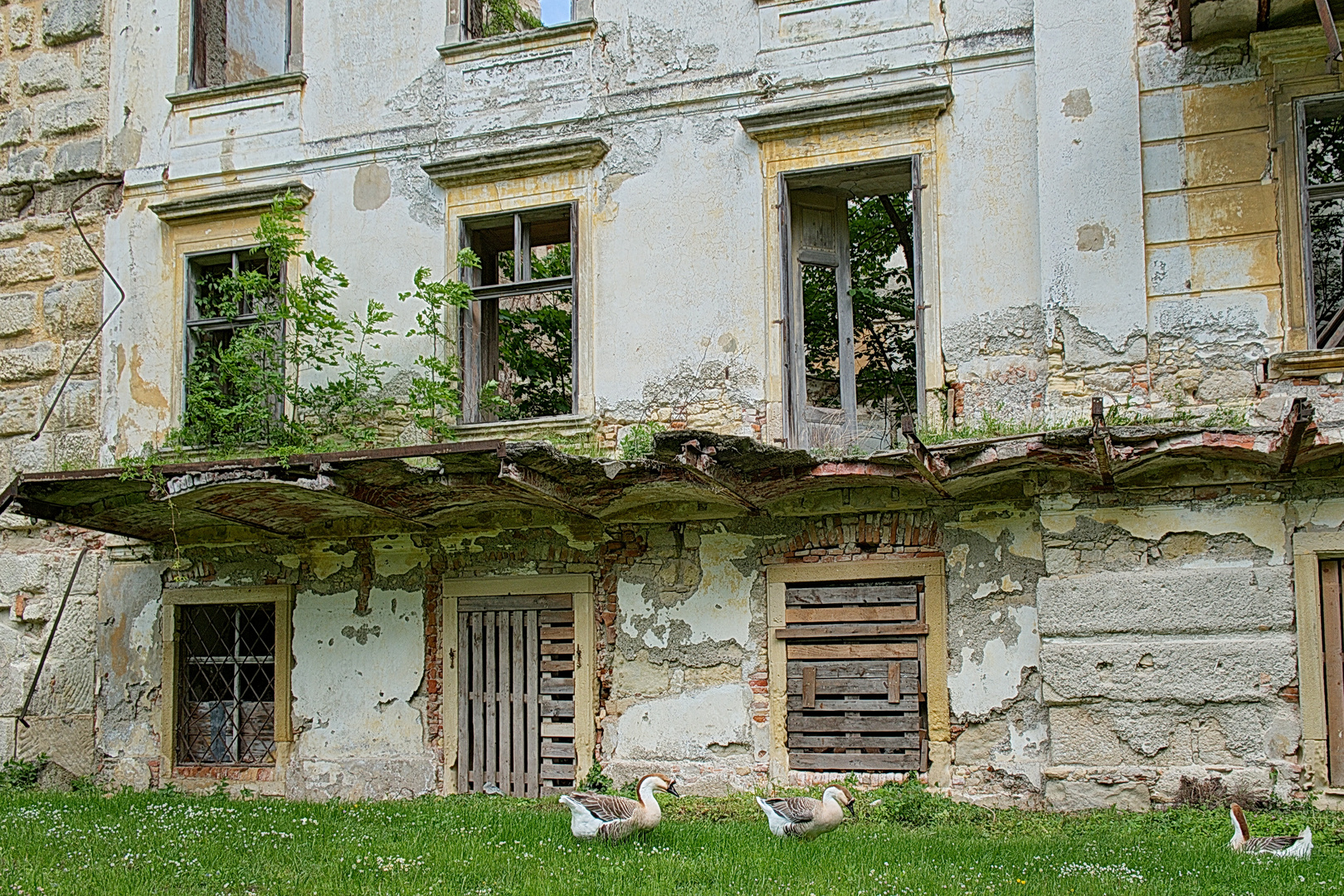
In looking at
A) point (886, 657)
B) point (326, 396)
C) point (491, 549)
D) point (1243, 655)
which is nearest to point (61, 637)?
point (326, 396)

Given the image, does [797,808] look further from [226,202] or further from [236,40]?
[236,40]

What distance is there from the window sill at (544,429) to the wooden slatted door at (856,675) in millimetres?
2103

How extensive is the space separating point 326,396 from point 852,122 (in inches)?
190

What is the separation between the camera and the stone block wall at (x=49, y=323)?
11.9 metres

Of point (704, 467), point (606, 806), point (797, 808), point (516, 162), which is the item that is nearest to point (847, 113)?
point (516, 162)

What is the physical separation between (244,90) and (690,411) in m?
5.32

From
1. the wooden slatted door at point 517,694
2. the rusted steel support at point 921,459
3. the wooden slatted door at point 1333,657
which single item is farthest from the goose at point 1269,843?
the wooden slatted door at point 517,694

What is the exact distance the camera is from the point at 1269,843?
24.0ft

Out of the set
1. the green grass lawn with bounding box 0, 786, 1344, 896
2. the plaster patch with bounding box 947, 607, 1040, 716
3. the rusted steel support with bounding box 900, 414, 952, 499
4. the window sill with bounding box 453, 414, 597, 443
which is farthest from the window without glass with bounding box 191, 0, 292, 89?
the plaster patch with bounding box 947, 607, 1040, 716

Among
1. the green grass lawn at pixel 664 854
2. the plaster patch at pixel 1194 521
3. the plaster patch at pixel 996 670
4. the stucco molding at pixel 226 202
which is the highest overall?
the stucco molding at pixel 226 202

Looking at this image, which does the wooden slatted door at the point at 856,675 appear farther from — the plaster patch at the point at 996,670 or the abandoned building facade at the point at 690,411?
the plaster patch at the point at 996,670

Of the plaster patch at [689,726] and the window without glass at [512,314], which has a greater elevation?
the window without glass at [512,314]

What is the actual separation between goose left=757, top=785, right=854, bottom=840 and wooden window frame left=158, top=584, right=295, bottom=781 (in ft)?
15.8

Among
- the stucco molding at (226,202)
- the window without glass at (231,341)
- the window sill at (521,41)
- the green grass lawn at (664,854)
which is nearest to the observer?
the green grass lawn at (664,854)
